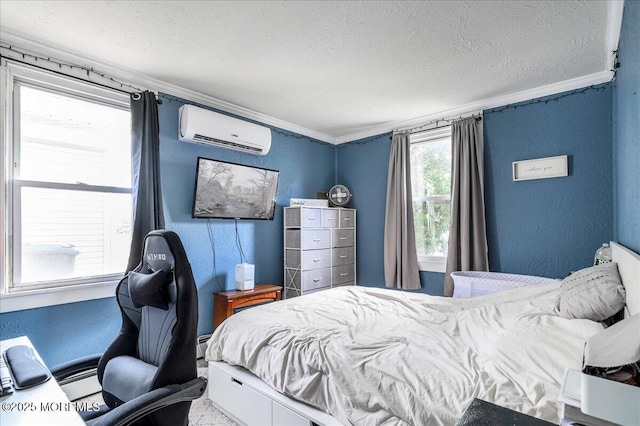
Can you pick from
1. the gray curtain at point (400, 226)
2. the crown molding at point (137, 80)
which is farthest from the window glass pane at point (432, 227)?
the crown molding at point (137, 80)

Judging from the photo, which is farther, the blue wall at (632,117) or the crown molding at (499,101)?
the crown molding at (499,101)

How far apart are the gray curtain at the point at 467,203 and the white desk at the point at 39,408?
3298 mm

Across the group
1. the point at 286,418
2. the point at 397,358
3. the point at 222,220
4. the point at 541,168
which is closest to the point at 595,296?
the point at 397,358

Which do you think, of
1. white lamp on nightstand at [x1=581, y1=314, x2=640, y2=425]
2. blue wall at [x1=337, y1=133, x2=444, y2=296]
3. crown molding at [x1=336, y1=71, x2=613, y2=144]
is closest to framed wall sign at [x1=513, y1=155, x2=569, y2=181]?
crown molding at [x1=336, y1=71, x2=613, y2=144]

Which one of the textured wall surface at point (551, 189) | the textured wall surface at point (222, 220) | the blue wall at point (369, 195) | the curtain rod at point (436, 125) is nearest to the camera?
the textured wall surface at point (551, 189)

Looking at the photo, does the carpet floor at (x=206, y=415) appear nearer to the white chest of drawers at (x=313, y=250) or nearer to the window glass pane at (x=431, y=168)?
the white chest of drawers at (x=313, y=250)

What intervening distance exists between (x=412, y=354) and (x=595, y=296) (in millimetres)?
1011

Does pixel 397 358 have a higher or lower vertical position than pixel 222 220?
lower

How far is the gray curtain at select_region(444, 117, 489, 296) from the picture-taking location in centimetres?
331

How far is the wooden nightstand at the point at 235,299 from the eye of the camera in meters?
3.06

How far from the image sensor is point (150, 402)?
113 centimetres

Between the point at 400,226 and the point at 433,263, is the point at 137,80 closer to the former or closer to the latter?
the point at 400,226

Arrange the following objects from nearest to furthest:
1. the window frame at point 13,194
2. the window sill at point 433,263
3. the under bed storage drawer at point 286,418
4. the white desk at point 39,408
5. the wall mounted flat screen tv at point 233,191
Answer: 1. the white desk at point 39,408
2. the under bed storage drawer at point 286,418
3. the window frame at point 13,194
4. the wall mounted flat screen tv at point 233,191
5. the window sill at point 433,263

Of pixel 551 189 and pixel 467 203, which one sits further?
pixel 467 203
